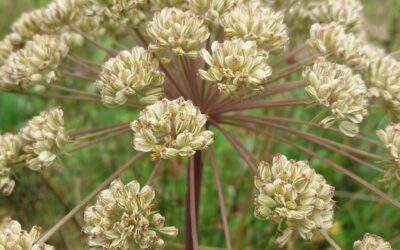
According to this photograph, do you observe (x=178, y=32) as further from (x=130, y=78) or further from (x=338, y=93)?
(x=338, y=93)

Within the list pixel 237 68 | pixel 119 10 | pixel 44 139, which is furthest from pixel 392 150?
pixel 44 139

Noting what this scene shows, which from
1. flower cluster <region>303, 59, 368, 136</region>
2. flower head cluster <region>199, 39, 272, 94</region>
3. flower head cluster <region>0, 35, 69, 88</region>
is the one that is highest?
flower head cluster <region>0, 35, 69, 88</region>

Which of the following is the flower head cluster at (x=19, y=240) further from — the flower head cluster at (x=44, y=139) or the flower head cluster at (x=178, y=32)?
the flower head cluster at (x=178, y=32)

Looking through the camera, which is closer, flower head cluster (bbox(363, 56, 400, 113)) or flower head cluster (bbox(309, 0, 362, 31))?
flower head cluster (bbox(363, 56, 400, 113))

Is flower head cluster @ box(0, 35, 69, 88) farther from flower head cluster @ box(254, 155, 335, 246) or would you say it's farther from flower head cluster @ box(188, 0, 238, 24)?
flower head cluster @ box(254, 155, 335, 246)

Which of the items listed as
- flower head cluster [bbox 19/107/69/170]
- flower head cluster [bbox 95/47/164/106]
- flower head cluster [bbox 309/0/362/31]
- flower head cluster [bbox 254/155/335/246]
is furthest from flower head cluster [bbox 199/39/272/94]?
flower head cluster [bbox 309/0/362/31]

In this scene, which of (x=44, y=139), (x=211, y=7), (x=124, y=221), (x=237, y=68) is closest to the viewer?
(x=124, y=221)
